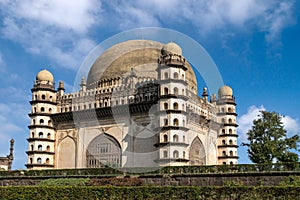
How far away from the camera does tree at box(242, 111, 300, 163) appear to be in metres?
37.6

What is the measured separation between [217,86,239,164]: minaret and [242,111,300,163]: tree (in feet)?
20.0

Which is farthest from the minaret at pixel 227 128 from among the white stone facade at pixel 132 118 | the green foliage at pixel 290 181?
the green foliage at pixel 290 181

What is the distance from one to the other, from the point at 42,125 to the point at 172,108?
591 inches

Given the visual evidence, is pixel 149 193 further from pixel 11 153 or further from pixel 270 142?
pixel 11 153

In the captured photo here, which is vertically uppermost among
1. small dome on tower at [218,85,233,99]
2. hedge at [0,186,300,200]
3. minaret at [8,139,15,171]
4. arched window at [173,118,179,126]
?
small dome on tower at [218,85,233,99]

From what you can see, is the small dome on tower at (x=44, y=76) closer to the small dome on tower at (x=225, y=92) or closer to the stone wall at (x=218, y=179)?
the stone wall at (x=218, y=179)

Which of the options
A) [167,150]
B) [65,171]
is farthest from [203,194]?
[65,171]

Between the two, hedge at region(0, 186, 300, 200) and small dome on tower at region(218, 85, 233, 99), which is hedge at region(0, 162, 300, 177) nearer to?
hedge at region(0, 186, 300, 200)

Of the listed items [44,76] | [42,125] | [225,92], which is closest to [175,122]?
[225,92]

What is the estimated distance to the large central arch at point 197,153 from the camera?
39406 mm

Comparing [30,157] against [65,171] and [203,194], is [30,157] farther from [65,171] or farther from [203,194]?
[203,194]

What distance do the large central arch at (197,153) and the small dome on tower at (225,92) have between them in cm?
940

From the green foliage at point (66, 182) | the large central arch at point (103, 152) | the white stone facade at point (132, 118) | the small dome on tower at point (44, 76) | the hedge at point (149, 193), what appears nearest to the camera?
the hedge at point (149, 193)

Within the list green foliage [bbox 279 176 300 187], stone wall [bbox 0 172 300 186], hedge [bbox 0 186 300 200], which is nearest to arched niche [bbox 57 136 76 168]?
stone wall [bbox 0 172 300 186]
